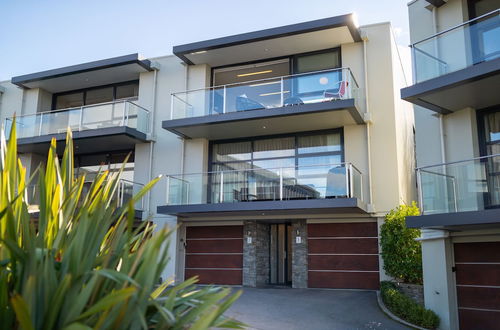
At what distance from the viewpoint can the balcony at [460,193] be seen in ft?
31.8

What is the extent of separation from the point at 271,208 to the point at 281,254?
3431 mm

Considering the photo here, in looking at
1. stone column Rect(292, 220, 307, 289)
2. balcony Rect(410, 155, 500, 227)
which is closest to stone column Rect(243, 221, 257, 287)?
stone column Rect(292, 220, 307, 289)

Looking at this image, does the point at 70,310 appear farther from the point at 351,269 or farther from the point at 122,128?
the point at 122,128

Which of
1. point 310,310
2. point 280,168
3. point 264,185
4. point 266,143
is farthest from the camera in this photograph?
point 266,143

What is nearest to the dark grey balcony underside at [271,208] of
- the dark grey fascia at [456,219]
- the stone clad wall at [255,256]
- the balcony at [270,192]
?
the balcony at [270,192]

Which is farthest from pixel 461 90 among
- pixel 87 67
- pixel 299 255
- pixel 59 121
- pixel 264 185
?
pixel 59 121

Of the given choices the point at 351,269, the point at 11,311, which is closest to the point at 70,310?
Answer: the point at 11,311

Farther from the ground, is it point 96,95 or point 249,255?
point 96,95

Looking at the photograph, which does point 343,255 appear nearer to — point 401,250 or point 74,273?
point 401,250

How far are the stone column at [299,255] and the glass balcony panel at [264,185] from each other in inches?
77.3

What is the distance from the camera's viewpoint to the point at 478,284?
1102cm

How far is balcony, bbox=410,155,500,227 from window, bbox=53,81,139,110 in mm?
12677

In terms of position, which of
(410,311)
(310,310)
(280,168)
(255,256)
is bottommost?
(310,310)

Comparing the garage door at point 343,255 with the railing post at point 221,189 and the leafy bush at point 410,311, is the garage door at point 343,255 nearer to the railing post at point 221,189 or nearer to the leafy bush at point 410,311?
the railing post at point 221,189
